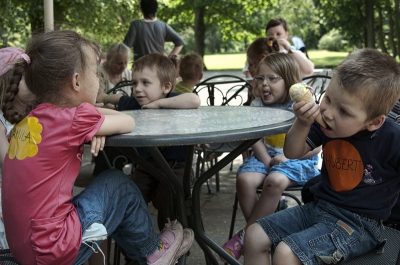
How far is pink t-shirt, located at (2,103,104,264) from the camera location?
6.47ft

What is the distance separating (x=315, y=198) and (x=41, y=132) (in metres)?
1.10

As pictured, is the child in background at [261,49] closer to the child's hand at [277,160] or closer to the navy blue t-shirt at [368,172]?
the child's hand at [277,160]

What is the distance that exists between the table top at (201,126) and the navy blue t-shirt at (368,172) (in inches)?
10.7

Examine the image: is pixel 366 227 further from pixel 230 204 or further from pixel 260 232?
pixel 230 204

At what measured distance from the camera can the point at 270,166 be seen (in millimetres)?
3076

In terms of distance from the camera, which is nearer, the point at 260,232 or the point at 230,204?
the point at 260,232

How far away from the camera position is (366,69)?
2.06 meters

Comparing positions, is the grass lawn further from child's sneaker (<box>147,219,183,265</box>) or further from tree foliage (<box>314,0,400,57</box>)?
child's sneaker (<box>147,219,183,265</box>)

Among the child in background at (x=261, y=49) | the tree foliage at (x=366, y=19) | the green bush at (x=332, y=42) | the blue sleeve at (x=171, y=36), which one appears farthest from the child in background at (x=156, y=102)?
the green bush at (x=332, y=42)

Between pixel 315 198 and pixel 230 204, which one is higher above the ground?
pixel 315 198

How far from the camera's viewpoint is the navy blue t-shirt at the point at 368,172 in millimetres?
Answer: 2088

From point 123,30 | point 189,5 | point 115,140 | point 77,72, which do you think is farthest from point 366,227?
point 189,5

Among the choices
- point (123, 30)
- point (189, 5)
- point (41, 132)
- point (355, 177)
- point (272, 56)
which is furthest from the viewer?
point (189, 5)

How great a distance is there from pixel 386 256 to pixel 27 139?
137 centimetres
